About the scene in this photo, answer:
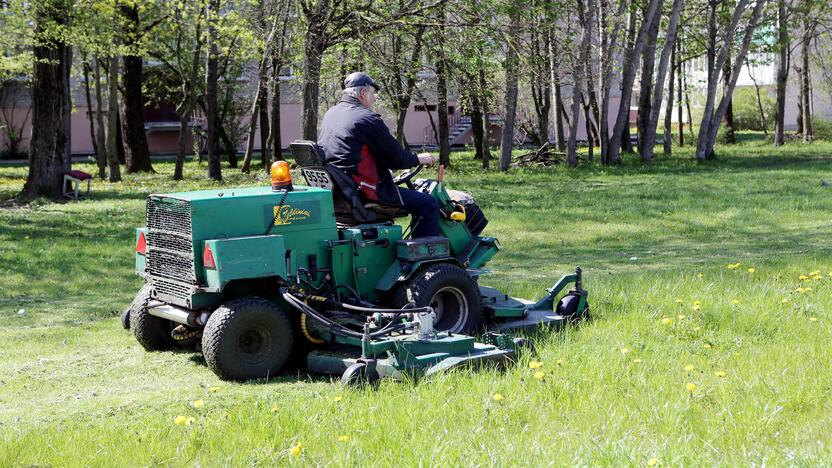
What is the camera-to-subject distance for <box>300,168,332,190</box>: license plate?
27.4ft

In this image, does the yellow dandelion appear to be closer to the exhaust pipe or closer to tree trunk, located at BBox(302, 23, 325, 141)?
the exhaust pipe

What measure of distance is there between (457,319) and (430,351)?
4.29 ft

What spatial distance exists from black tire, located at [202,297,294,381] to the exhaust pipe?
22cm

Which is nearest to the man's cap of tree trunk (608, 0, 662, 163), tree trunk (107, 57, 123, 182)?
tree trunk (107, 57, 123, 182)

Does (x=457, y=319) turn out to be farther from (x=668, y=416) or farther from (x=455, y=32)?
(x=455, y=32)

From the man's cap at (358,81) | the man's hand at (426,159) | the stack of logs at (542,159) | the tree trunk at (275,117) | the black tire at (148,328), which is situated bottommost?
the black tire at (148,328)

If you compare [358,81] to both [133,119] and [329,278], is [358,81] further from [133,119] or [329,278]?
[133,119]

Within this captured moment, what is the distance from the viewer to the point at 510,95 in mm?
27500

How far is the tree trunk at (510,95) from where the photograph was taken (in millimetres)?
21506

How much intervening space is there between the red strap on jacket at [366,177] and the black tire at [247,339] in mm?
1310

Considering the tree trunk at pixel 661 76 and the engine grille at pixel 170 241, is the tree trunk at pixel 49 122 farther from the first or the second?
the tree trunk at pixel 661 76

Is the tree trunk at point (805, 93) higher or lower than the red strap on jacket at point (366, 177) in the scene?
higher

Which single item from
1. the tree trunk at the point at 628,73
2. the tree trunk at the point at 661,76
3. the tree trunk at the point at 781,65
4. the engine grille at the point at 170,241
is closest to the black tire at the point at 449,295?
the engine grille at the point at 170,241

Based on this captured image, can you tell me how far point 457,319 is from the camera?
8.55m
